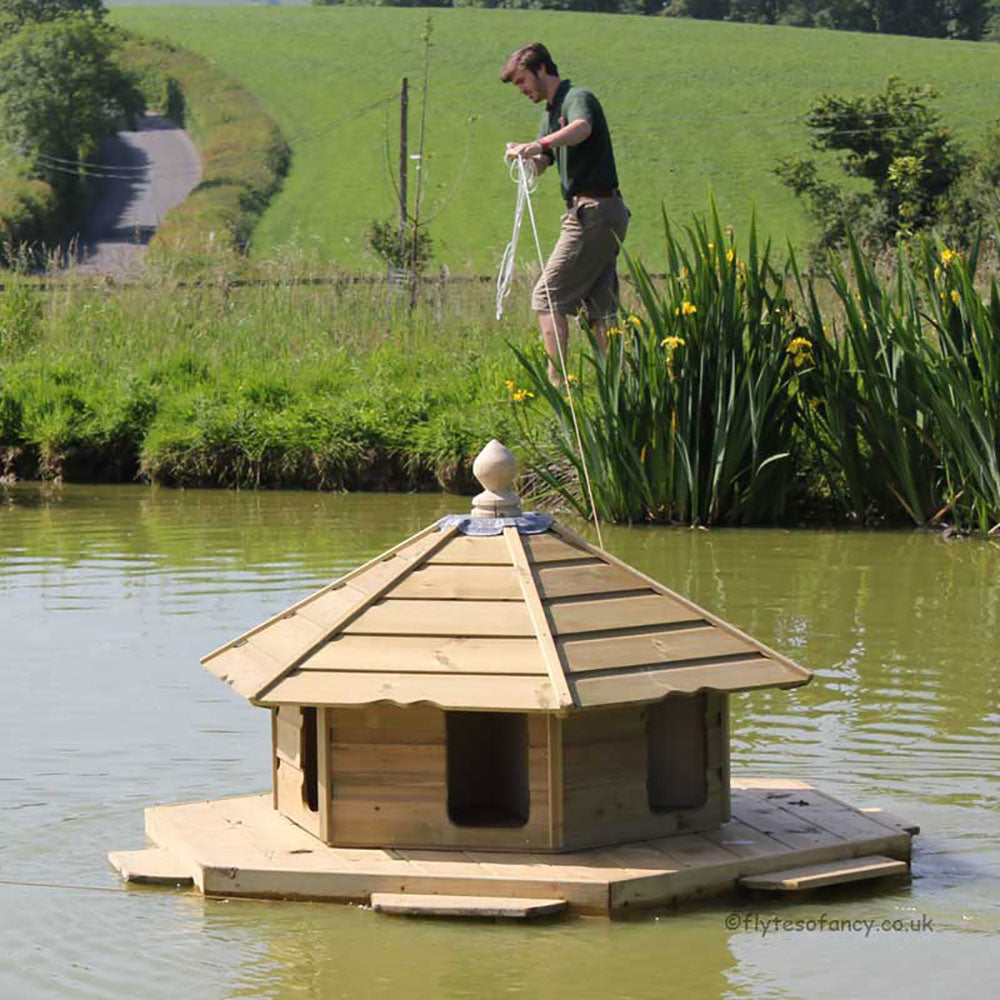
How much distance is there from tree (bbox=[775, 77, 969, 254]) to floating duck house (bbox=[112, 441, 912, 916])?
38637 mm

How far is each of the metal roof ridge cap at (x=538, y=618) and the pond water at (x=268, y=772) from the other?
546mm

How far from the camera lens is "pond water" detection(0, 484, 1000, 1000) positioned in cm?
429

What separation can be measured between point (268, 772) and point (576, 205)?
592 centimetres

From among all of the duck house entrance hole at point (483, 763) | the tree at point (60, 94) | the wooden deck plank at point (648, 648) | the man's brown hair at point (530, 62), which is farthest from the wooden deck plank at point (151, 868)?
the tree at point (60, 94)

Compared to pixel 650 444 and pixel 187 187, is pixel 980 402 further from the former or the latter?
pixel 187 187

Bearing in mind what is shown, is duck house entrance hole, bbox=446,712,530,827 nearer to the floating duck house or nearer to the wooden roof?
the floating duck house

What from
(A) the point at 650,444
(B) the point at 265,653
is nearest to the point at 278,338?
(A) the point at 650,444

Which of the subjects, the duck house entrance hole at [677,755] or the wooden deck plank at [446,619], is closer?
the wooden deck plank at [446,619]

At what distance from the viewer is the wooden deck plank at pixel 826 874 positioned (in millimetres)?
4703

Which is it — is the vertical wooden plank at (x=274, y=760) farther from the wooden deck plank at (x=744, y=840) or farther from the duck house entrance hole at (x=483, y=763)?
the wooden deck plank at (x=744, y=840)

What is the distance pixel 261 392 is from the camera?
46.6 ft

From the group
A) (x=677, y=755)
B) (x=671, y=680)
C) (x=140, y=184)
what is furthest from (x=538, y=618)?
(x=140, y=184)

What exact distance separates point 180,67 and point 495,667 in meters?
68.5

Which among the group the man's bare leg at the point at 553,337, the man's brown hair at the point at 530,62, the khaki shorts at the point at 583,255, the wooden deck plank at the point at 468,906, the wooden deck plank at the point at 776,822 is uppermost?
the man's brown hair at the point at 530,62
